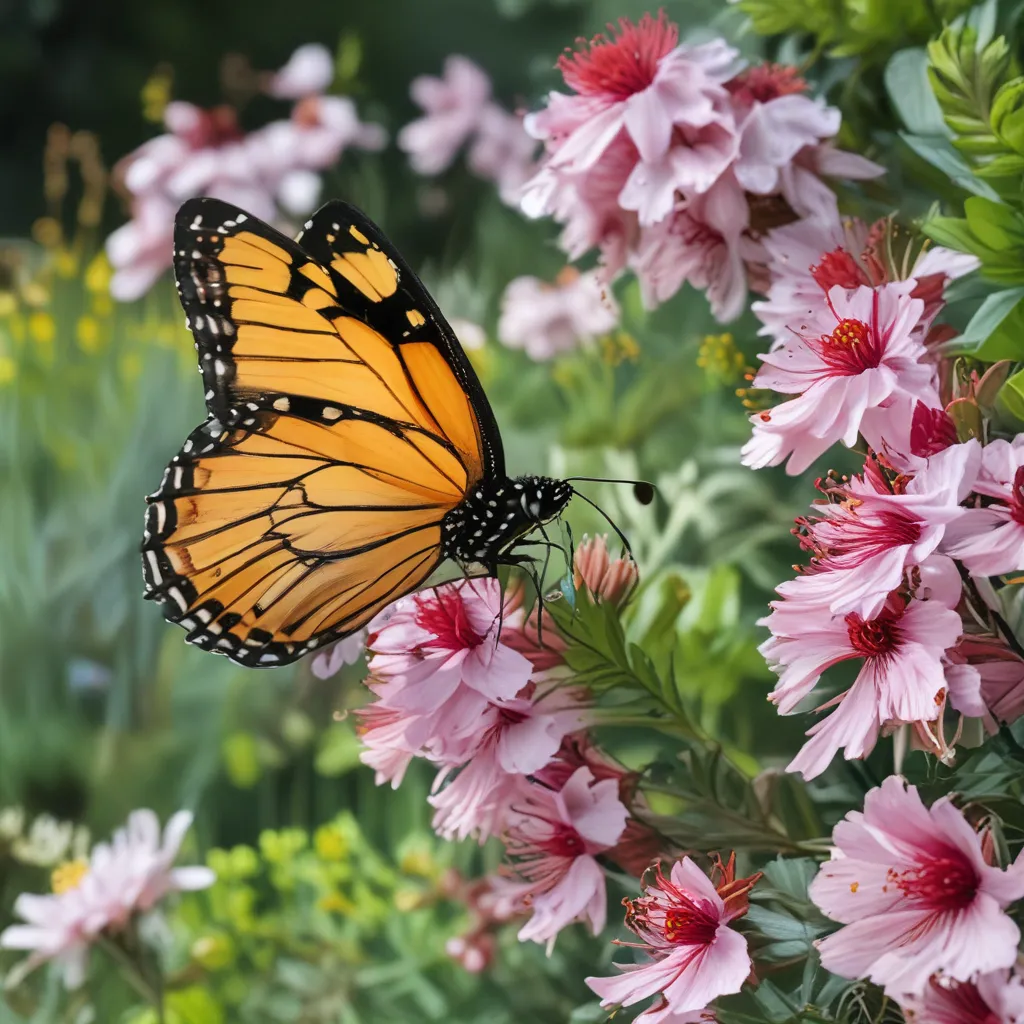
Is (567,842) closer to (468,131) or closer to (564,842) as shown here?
(564,842)

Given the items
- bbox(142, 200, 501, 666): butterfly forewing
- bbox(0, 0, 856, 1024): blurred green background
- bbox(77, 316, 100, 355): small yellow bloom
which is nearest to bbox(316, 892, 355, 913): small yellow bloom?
bbox(0, 0, 856, 1024): blurred green background

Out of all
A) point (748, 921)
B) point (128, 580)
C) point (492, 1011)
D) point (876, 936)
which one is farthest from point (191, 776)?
point (876, 936)

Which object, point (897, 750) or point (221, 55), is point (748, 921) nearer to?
point (897, 750)

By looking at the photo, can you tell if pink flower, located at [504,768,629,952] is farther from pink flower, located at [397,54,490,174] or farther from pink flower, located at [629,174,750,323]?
pink flower, located at [397,54,490,174]

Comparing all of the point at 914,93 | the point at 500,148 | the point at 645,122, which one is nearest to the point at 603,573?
the point at 645,122

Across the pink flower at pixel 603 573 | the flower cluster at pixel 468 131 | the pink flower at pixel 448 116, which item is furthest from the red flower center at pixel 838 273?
the pink flower at pixel 448 116

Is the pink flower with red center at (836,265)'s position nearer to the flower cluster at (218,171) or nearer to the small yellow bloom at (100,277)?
the flower cluster at (218,171)
